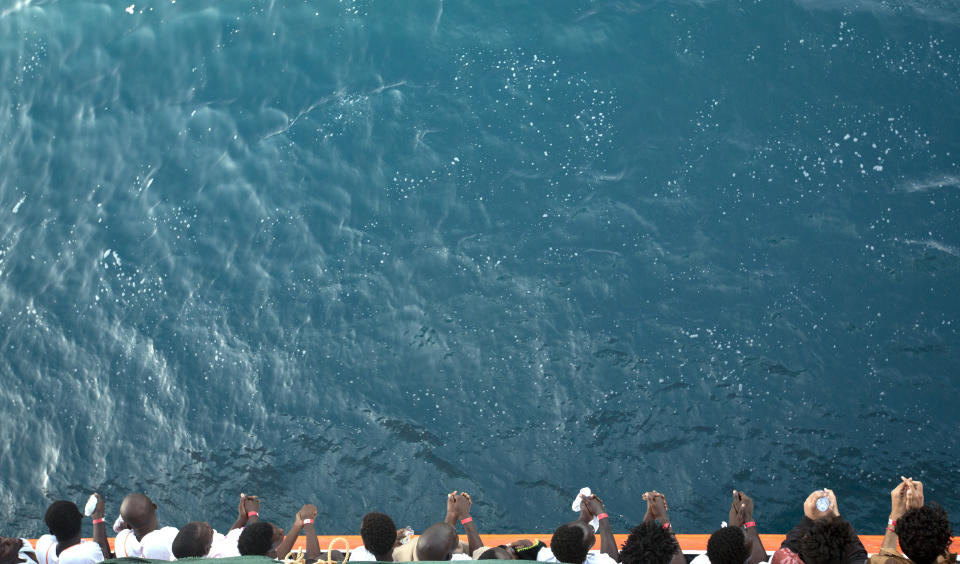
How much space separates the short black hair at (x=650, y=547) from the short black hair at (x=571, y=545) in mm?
310

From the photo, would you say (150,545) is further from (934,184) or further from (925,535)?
(934,184)

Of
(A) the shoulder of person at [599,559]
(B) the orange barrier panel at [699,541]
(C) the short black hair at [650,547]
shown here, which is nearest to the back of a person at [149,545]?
(B) the orange barrier panel at [699,541]

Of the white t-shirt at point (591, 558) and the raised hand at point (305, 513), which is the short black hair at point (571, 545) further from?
the raised hand at point (305, 513)

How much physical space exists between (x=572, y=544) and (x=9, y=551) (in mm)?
2732

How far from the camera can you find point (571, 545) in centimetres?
399

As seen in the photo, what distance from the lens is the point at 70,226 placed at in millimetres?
8461

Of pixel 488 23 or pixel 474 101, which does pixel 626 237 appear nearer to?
pixel 474 101

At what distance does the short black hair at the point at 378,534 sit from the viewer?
13.8 feet

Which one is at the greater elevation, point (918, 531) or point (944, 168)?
point (918, 531)

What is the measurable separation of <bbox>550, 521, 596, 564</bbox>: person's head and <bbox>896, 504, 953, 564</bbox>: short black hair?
1.29m

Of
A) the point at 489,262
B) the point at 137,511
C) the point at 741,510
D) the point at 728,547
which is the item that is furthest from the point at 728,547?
the point at 489,262

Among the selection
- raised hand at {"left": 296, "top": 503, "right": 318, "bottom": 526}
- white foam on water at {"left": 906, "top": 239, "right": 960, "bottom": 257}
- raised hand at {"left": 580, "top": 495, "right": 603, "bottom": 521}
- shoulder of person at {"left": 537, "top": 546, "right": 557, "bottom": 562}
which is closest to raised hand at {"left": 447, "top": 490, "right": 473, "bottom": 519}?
shoulder of person at {"left": 537, "top": 546, "right": 557, "bottom": 562}

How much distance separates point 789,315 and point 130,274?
222 inches

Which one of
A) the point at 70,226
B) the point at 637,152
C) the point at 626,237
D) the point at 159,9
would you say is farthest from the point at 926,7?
the point at 70,226
